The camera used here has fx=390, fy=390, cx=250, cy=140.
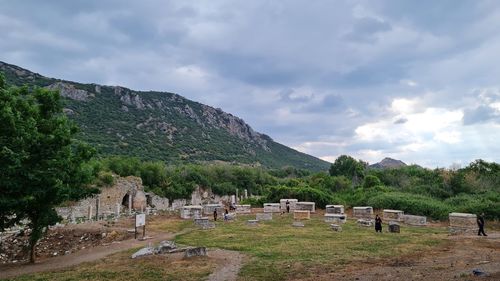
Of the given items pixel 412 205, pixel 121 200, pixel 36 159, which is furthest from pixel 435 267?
pixel 121 200

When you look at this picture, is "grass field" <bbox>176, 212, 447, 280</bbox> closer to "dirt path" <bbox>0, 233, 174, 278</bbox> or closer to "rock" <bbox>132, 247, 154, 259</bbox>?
"dirt path" <bbox>0, 233, 174, 278</bbox>

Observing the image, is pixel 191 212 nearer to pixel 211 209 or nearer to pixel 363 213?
pixel 211 209

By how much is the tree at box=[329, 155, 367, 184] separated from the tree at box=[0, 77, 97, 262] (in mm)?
68445

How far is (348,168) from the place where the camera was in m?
83.6

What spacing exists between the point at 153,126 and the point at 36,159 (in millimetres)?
89647

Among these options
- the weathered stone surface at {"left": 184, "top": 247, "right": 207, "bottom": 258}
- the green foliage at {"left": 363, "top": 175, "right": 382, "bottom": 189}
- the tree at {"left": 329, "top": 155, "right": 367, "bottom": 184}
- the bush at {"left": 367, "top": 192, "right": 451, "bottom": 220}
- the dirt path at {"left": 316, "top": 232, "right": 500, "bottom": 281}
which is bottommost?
the weathered stone surface at {"left": 184, "top": 247, "right": 207, "bottom": 258}

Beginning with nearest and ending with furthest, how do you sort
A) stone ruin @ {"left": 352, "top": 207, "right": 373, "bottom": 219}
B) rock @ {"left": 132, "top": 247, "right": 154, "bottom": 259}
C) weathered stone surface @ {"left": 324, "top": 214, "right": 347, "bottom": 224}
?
rock @ {"left": 132, "top": 247, "right": 154, "bottom": 259}
weathered stone surface @ {"left": 324, "top": 214, "right": 347, "bottom": 224}
stone ruin @ {"left": 352, "top": 207, "right": 373, "bottom": 219}

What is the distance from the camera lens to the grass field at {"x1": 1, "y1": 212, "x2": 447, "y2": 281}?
13.4 m

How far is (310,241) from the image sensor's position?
764 inches

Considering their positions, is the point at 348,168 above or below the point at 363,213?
above

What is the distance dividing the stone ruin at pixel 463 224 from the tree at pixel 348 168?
5622 centimetres

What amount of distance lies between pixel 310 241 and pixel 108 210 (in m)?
28.7

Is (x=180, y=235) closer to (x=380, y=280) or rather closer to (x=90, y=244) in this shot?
(x=90, y=244)

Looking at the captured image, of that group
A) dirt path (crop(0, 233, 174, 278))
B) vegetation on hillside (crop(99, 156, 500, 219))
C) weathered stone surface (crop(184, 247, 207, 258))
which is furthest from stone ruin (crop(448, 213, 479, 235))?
dirt path (crop(0, 233, 174, 278))
